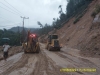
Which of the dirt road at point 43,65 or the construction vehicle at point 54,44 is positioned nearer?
the dirt road at point 43,65

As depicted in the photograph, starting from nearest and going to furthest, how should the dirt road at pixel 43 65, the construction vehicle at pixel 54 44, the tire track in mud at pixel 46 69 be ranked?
the tire track in mud at pixel 46 69 → the dirt road at pixel 43 65 → the construction vehicle at pixel 54 44

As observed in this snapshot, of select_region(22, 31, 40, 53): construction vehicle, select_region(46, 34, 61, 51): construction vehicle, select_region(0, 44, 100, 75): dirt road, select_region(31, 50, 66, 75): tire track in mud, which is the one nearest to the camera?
select_region(31, 50, 66, 75): tire track in mud

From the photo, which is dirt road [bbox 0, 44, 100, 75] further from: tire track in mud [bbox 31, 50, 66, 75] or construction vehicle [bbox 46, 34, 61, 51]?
construction vehicle [bbox 46, 34, 61, 51]

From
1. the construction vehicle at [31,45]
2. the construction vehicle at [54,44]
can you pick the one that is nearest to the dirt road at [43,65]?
A: the construction vehicle at [31,45]

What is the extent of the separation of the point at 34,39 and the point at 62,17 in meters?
55.0

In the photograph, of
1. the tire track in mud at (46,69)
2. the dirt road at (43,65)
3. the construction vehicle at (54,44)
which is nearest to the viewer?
the tire track in mud at (46,69)

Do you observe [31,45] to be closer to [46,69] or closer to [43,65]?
[43,65]

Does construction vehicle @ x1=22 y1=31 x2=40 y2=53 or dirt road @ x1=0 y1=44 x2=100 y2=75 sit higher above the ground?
construction vehicle @ x1=22 y1=31 x2=40 y2=53

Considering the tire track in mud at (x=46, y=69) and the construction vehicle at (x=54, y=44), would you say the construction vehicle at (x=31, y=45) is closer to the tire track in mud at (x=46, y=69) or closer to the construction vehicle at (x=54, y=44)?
the construction vehicle at (x=54, y=44)

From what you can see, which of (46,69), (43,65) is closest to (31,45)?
(43,65)

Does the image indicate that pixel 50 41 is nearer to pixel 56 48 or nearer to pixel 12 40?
pixel 56 48

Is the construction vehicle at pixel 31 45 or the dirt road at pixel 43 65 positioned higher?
the construction vehicle at pixel 31 45

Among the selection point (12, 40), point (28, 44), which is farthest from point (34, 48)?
point (12, 40)

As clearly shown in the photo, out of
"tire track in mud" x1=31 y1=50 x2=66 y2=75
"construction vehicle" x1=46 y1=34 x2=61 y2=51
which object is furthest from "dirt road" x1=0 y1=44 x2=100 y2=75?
"construction vehicle" x1=46 y1=34 x2=61 y2=51
